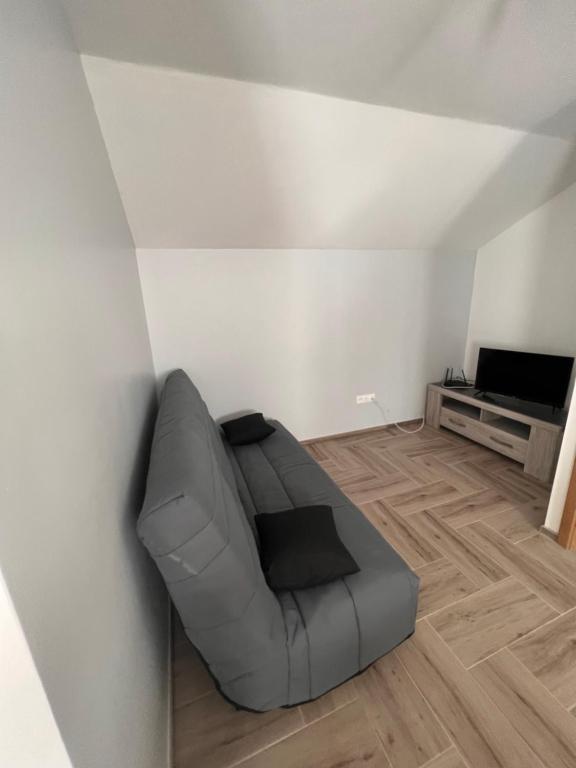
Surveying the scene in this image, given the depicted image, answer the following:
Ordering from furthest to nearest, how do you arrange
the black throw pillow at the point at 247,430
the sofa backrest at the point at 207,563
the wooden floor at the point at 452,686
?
the black throw pillow at the point at 247,430, the wooden floor at the point at 452,686, the sofa backrest at the point at 207,563

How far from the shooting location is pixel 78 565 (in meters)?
0.63

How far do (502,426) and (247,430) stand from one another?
2.26 meters

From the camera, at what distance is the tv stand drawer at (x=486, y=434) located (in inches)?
106

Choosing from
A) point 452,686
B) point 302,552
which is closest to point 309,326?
point 302,552

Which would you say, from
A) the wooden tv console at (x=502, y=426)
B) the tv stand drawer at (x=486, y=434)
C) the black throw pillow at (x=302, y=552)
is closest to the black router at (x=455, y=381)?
the wooden tv console at (x=502, y=426)

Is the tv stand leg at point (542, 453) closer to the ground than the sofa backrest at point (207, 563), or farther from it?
closer to the ground

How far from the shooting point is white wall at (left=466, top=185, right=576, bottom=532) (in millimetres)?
2678

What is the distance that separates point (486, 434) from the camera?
9.64ft

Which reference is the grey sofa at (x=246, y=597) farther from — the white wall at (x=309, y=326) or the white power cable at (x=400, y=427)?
the white power cable at (x=400, y=427)

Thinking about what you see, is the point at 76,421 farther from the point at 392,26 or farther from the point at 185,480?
the point at 392,26

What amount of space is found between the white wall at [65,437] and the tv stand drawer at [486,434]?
2843 millimetres

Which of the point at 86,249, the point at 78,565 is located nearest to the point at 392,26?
the point at 86,249

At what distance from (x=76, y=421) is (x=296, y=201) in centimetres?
205

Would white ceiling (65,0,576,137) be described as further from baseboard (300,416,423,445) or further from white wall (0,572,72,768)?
baseboard (300,416,423,445)
